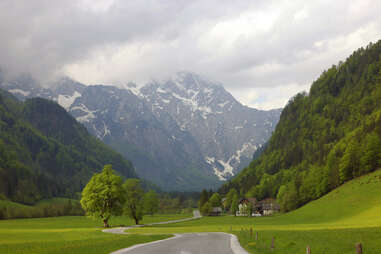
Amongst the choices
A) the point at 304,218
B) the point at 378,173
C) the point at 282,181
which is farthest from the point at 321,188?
the point at 282,181

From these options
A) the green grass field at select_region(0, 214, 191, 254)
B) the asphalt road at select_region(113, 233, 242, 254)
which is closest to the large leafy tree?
the green grass field at select_region(0, 214, 191, 254)

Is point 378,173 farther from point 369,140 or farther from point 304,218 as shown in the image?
point 304,218

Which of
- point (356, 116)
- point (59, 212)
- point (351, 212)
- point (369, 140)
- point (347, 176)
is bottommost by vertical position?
point (59, 212)

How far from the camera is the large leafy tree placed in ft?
313

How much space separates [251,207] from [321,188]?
52.4 meters

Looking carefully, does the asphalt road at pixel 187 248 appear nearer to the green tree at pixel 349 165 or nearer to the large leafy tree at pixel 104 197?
the large leafy tree at pixel 104 197

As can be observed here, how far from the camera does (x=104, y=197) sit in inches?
3745

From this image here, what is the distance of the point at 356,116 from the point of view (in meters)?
196

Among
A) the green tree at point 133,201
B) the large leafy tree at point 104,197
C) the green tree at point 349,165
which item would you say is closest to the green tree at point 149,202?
the green tree at point 133,201

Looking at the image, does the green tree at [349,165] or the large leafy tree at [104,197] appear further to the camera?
the green tree at [349,165]

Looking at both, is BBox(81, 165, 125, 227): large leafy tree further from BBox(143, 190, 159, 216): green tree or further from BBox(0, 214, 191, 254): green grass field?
BBox(143, 190, 159, 216): green tree

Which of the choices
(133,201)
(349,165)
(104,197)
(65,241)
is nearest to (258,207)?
(349,165)

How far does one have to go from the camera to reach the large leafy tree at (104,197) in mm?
95500

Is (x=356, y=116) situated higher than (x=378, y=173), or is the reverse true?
(x=356, y=116)
